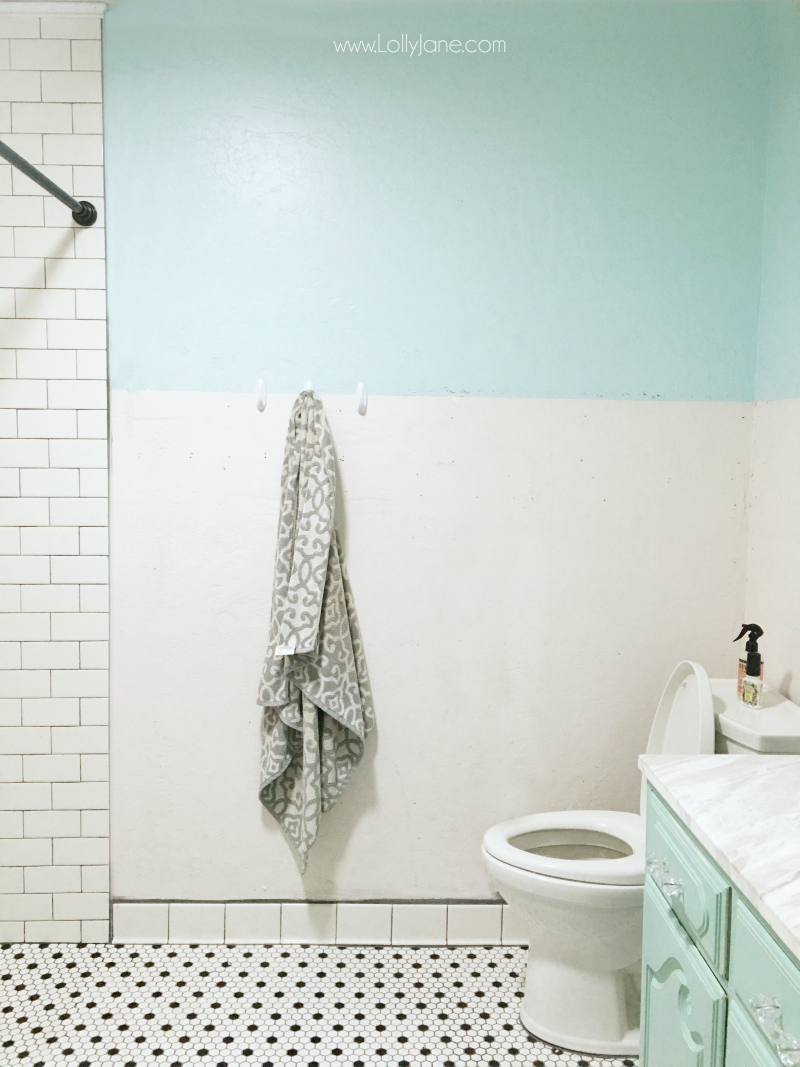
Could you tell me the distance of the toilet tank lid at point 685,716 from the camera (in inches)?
66.4

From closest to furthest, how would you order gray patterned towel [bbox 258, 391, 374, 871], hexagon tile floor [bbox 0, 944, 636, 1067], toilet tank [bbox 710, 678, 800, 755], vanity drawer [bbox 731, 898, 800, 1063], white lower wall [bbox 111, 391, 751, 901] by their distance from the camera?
vanity drawer [bbox 731, 898, 800, 1063]
toilet tank [bbox 710, 678, 800, 755]
hexagon tile floor [bbox 0, 944, 636, 1067]
gray patterned towel [bbox 258, 391, 374, 871]
white lower wall [bbox 111, 391, 751, 901]

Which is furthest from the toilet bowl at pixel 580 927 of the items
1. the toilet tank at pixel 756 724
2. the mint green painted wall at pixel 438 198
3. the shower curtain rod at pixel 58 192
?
the shower curtain rod at pixel 58 192

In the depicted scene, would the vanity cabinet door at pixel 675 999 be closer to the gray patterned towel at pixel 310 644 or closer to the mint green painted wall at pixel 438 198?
the gray patterned towel at pixel 310 644

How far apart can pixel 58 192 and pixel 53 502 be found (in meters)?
0.76

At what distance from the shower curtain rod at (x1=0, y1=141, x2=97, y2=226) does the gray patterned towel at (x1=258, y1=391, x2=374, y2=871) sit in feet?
2.31

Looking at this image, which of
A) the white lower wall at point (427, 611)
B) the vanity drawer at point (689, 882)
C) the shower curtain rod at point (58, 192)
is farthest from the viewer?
the white lower wall at point (427, 611)

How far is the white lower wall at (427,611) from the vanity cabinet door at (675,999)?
722 millimetres

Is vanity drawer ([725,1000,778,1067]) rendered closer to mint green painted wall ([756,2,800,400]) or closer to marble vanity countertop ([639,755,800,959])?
marble vanity countertop ([639,755,800,959])

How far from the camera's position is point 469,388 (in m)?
2.04

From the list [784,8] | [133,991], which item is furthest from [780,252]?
[133,991]

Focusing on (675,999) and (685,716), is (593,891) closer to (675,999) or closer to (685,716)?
(675,999)

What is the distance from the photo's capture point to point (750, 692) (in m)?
1.75
